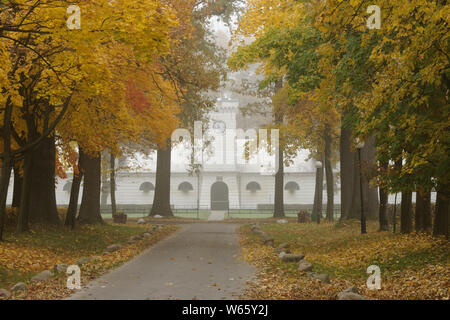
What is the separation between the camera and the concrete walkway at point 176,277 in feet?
28.5

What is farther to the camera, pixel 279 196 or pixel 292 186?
pixel 292 186

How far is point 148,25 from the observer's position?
12.3m

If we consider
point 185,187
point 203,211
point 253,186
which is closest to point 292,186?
point 253,186

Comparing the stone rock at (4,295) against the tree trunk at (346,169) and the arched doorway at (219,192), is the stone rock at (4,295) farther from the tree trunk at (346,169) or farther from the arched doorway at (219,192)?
the arched doorway at (219,192)

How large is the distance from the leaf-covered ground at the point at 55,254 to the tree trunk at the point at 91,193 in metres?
2.34

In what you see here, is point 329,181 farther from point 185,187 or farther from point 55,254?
point 185,187

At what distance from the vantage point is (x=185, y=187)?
5509 cm

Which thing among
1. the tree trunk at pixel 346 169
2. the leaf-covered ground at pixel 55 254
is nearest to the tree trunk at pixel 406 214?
the leaf-covered ground at pixel 55 254

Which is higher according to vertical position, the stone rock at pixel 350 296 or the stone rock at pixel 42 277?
the stone rock at pixel 350 296

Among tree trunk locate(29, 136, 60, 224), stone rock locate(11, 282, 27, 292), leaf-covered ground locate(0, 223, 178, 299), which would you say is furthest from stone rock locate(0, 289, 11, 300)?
tree trunk locate(29, 136, 60, 224)

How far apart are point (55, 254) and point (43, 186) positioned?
510cm

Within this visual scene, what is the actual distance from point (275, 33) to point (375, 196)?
9930 millimetres

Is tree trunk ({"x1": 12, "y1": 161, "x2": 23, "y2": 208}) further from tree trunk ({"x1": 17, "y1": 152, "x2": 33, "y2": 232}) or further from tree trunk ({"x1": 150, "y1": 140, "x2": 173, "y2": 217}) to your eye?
tree trunk ({"x1": 150, "y1": 140, "x2": 173, "y2": 217})
